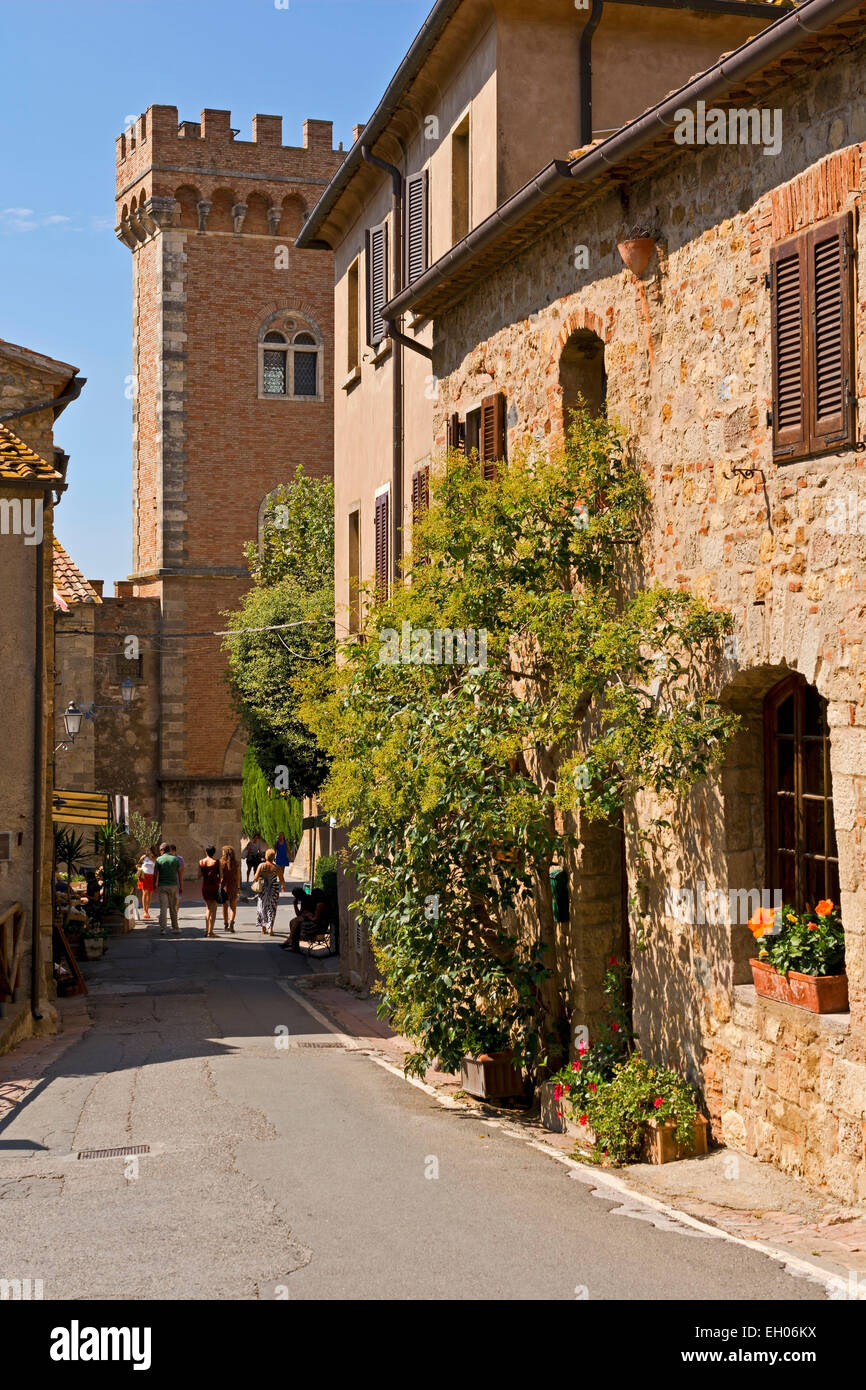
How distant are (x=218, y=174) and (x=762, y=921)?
3563 centimetres

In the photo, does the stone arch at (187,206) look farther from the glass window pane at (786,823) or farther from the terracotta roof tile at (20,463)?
the glass window pane at (786,823)

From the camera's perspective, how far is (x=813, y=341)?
825 centimetres

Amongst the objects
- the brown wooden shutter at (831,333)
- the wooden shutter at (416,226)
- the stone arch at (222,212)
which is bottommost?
the brown wooden shutter at (831,333)

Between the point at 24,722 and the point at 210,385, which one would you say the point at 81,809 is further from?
the point at 210,385

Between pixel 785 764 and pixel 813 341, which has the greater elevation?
pixel 813 341

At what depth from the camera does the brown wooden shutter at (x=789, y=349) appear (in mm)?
8336

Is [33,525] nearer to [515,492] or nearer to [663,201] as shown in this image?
[515,492]

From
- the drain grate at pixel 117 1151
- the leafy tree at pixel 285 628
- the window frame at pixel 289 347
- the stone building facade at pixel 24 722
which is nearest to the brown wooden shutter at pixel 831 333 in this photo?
the drain grate at pixel 117 1151

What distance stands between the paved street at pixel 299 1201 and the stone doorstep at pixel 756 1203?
35 cm

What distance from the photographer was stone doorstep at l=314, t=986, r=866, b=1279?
7270 mm

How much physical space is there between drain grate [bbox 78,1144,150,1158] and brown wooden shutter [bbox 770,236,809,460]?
6.04 meters

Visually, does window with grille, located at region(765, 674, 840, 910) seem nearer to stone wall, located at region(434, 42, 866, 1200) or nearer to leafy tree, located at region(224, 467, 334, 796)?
stone wall, located at region(434, 42, 866, 1200)

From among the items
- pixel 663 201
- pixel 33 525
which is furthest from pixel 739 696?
pixel 33 525

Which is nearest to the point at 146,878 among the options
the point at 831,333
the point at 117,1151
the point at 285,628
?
the point at 285,628
